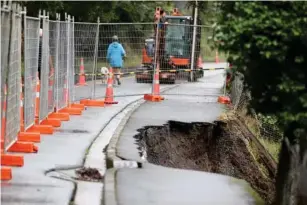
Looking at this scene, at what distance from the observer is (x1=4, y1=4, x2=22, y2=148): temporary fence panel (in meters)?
8.26

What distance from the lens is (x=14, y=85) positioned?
8.87 metres

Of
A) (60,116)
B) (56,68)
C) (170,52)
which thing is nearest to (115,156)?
(60,116)

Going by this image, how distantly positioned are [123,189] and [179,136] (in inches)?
235

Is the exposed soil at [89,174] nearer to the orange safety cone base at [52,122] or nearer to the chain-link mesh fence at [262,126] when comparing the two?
the orange safety cone base at [52,122]

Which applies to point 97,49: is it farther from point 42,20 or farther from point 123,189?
point 123,189

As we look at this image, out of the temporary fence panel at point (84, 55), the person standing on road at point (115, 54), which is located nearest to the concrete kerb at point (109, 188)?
the temporary fence panel at point (84, 55)

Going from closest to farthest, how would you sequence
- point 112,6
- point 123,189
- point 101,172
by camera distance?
point 123,189 < point 101,172 < point 112,6

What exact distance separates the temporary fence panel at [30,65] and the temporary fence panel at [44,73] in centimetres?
24

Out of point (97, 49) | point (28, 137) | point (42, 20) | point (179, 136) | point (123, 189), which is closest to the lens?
point (123, 189)

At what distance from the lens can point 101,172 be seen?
28.9 feet

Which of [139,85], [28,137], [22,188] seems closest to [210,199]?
[22,188]

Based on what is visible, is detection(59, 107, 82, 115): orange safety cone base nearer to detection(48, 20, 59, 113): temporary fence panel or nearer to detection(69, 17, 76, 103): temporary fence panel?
detection(69, 17, 76, 103): temporary fence panel

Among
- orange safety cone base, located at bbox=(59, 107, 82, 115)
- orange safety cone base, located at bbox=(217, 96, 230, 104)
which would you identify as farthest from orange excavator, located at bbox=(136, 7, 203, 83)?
orange safety cone base, located at bbox=(59, 107, 82, 115)

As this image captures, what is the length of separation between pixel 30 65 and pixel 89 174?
2915 mm
